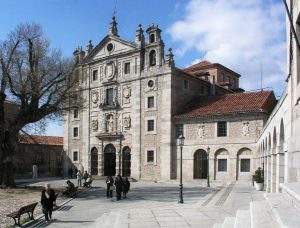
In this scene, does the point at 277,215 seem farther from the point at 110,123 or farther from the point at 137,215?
the point at 110,123

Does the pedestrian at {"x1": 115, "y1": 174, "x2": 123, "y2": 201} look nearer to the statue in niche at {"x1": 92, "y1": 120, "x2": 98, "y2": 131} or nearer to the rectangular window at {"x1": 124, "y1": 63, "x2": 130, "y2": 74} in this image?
the rectangular window at {"x1": 124, "y1": 63, "x2": 130, "y2": 74}

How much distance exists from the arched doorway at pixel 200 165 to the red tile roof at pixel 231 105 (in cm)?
369

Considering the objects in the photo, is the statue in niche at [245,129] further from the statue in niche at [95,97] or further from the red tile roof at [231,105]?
the statue in niche at [95,97]

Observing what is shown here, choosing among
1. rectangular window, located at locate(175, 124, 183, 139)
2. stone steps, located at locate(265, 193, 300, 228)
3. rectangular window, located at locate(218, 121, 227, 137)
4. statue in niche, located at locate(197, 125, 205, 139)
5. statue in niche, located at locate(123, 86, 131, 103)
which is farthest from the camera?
statue in niche, located at locate(123, 86, 131, 103)

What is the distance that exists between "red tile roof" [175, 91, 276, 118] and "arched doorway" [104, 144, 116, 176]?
31.8 feet

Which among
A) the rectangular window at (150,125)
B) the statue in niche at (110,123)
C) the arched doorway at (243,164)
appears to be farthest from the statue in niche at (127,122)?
the arched doorway at (243,164)

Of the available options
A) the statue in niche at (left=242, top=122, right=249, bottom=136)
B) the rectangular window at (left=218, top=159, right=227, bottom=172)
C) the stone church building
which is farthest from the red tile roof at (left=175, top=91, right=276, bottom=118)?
the rectangular window at (left=218, top=159, right=227, bottom=172)

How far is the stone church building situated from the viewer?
41594 mm

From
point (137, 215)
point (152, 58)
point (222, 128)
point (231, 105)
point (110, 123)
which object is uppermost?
point (152, 58)

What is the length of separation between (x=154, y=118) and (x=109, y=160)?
832cm

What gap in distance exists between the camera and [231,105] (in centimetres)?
4384

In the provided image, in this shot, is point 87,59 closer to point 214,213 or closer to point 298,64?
point 214,213

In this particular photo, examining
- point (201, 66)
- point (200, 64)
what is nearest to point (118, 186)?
point (201, 66)

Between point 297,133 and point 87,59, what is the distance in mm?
44471
